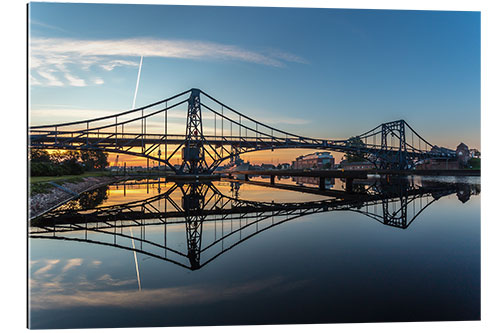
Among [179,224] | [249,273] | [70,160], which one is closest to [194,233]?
[179,224]

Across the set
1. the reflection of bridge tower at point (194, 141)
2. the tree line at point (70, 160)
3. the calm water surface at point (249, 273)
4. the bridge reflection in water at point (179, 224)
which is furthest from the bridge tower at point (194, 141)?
the calm water surface at point (249, 273)

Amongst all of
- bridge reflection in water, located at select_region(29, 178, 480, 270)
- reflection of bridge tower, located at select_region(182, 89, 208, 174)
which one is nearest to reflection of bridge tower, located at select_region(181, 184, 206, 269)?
bridge reflection in water, located at select_region(29, 178, 480, 270)

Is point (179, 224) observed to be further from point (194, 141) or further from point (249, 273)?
point (194, 141)

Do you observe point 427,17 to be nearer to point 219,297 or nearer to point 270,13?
point 270,13

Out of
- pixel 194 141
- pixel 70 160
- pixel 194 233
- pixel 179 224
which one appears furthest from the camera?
pixel 70 160

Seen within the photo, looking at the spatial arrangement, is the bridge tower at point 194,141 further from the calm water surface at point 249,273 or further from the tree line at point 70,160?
the calm water surface at point 249,273

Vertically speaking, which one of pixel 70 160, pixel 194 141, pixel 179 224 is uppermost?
pixel 194 141
